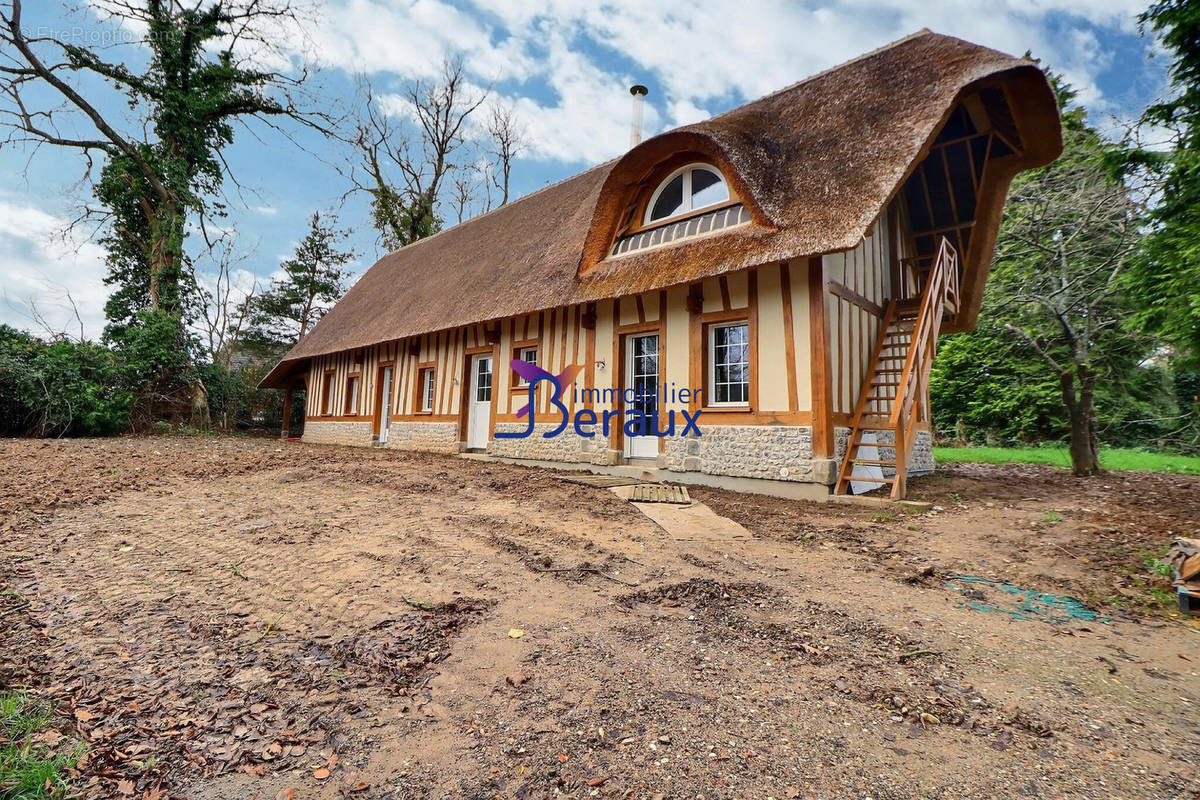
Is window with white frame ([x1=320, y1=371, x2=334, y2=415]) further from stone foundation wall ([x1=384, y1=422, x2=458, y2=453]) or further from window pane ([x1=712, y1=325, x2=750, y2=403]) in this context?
window pane ([x1=712, y1=325, x2=750, y2=403])

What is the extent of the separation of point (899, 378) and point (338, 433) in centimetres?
1455

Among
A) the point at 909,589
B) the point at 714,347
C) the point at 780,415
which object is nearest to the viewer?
the point at 909,589

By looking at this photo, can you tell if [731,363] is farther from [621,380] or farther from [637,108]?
[637,108]

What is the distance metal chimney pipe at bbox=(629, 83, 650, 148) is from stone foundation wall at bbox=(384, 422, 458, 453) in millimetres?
7909

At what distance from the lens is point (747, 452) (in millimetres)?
6977

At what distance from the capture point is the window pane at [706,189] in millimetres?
7734

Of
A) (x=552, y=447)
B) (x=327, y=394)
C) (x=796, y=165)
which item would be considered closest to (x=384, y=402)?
(x=327, y=394)

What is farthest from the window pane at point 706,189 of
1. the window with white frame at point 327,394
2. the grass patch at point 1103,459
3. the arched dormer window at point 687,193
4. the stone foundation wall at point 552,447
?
the window with white frame at point 327,394

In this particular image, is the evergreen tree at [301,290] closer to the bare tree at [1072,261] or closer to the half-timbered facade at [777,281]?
the half-timbered facade at [777,281]

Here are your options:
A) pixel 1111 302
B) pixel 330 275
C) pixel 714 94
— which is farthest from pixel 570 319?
pixel 330 275

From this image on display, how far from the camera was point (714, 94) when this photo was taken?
1169cm

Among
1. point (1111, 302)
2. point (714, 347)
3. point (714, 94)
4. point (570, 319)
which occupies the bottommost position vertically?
point (714, 347)

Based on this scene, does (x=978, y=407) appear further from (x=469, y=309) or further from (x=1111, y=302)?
(x=469, y=309)

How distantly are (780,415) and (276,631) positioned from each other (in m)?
5.81
